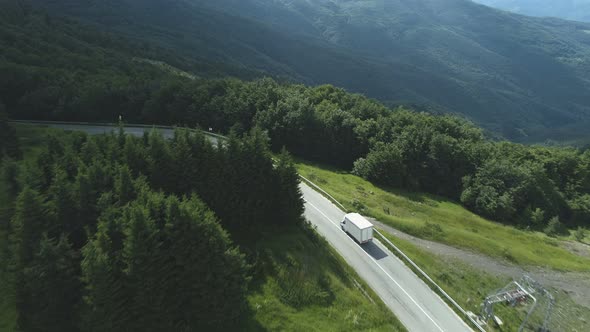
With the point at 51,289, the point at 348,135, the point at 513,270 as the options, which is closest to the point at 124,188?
the point at 51,289

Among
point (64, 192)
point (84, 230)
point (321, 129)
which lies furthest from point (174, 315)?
point (321, 129)

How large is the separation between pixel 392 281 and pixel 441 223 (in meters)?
21.2

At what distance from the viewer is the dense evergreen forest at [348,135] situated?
2552 inches

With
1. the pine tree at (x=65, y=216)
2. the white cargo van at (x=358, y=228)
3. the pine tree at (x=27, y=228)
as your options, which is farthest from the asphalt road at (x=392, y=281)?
the pine tree at (x=27, y=228)

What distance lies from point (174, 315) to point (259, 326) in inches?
238

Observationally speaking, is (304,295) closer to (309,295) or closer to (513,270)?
(309,295)

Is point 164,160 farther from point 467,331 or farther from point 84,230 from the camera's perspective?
point 467,331

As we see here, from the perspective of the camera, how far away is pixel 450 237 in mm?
42875

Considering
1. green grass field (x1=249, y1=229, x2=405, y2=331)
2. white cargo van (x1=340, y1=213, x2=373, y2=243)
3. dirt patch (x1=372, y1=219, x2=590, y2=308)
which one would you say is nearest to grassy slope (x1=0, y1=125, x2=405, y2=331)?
green grass field (x1=249, y1=229, x2=405, y2=331)

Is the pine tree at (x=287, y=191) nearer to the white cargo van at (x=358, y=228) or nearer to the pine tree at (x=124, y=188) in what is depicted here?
the white cargo van at (x=358, y=228)

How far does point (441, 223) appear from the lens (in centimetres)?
5003

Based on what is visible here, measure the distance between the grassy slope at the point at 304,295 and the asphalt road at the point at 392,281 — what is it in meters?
1.75

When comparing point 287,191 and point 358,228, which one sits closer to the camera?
point 287,191

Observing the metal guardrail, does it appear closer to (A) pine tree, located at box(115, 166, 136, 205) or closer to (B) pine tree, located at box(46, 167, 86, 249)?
(A) pine tree, located at box(115, 166, 136, 205)
